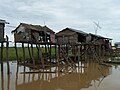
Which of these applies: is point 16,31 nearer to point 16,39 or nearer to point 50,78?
point 16,39

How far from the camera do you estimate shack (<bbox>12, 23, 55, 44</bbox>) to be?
21.6m

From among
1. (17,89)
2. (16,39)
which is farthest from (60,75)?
(17,89)

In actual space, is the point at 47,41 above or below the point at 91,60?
above

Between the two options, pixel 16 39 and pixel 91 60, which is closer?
pixel 16 39

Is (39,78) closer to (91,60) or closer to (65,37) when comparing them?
(65,37)

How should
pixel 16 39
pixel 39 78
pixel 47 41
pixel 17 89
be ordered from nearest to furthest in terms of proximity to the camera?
pixel 17 89, pixel 39 78, pixel 16 39, pixel 47 41

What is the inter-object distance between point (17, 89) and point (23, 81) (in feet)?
8.77

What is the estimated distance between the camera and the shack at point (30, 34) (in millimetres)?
21641

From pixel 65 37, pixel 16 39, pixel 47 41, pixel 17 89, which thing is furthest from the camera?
pixel 65 37

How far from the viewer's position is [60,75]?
21.2 meters

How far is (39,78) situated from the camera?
19.6 meters

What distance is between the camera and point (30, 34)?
74.7 feet

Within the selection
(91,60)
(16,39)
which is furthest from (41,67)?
(91,60)

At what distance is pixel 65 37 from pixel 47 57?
13.8 ft
